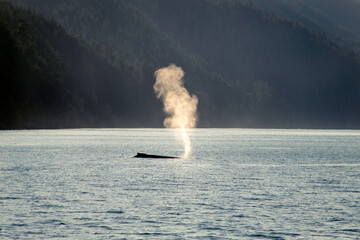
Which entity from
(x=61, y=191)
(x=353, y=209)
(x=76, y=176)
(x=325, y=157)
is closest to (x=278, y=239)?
(x=353, y=209)

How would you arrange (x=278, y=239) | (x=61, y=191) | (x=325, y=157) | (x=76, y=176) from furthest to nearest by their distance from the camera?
(x=325, y=157) < (x=76, y=176) < (x=61, y=191) < (x=278, y=239)

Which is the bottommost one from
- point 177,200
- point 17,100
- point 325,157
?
point 177,200

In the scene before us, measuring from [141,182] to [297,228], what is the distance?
27105mm

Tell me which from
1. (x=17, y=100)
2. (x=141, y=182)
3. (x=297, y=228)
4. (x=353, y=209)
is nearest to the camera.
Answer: (x=297, y=228)

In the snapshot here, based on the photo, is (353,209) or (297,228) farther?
(353,209)

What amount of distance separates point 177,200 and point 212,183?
13.9 meters

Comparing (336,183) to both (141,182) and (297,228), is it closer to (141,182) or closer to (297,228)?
(141,182)

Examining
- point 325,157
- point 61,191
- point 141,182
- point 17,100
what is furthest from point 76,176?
point 17,100

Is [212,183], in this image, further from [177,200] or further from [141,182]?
[177,200]

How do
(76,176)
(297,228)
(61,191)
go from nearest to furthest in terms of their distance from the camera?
(297,228) < (61,191) < (76,176)

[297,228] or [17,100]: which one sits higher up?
[17,100]

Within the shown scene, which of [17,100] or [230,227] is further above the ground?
[17,100]

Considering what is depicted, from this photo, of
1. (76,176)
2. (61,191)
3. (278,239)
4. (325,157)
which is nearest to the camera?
(278,239)

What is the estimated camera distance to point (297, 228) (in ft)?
129
